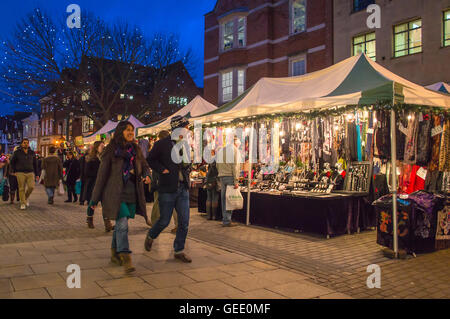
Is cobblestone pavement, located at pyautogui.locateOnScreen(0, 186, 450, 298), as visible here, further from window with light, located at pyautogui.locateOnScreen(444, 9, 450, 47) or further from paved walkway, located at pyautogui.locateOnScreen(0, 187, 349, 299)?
window with light, located at pyautogui.locateOnScreen(444, 9, 450, 47)

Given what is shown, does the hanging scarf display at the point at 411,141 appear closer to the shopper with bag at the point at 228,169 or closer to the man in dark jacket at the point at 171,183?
the shopper with bag at the point at 228,169

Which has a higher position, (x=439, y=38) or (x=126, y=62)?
(x=126, y=62)

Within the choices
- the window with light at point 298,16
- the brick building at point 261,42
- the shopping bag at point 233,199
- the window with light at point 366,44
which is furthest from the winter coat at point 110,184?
the window with light at point 298,16

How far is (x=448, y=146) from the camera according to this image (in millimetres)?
7258

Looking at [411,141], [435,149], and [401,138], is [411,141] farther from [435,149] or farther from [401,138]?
[435,149]

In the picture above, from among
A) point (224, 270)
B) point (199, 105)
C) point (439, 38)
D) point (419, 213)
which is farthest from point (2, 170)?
point (439, 38)

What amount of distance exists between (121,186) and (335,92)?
428cm

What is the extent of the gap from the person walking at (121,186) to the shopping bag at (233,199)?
3601 millimetres

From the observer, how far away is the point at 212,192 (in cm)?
954

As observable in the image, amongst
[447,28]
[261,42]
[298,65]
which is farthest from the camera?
[261,42]

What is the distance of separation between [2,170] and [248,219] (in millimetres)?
9263

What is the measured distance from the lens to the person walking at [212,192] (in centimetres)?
928

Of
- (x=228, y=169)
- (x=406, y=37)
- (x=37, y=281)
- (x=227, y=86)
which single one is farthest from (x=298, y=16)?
(x=37, y=281)
